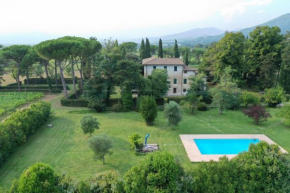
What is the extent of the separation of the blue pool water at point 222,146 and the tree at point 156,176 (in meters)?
9.39

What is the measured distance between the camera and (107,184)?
37.4 feet

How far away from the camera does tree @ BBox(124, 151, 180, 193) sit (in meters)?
10.7

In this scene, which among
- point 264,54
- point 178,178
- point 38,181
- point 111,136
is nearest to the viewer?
point 38,181

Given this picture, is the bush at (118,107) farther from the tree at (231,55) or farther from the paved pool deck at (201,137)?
the tree at (231,55)

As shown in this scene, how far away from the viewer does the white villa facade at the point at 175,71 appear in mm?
36938

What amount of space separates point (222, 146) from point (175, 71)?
1881 centimetres

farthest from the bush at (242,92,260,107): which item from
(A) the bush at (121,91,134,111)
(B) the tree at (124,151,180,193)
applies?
(B) the tree at (124,151,180,193)

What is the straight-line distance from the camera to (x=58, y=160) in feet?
56.9

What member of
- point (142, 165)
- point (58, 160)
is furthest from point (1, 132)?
point (142, 165)

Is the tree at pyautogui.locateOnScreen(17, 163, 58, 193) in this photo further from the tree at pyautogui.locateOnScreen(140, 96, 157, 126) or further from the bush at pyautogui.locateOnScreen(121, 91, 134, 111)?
the bush at pyautogui.locateOnScreen(121, 91, 134, 111)

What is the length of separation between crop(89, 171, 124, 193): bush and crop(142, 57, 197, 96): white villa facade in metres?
26.8

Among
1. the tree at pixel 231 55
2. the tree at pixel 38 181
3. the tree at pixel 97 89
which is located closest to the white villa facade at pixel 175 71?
the tree at pixel 231 55

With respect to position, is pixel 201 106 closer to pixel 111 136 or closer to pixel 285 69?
pixel 111 136

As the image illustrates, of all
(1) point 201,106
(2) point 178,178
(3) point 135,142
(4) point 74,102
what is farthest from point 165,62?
(2) point 178,178
